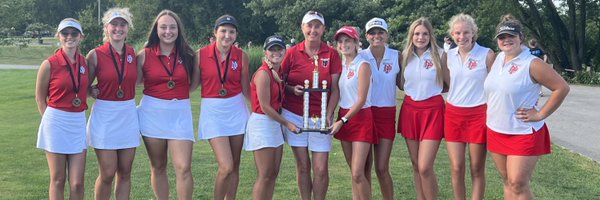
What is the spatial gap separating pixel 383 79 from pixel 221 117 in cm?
168

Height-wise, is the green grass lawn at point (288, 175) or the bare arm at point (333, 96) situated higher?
the bare arm at point (333, 96)

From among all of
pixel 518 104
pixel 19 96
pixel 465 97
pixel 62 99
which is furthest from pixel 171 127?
pixel 19 96

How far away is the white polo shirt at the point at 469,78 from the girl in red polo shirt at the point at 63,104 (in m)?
3.49

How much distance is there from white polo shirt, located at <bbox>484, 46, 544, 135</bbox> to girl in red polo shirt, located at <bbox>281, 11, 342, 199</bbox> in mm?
1488

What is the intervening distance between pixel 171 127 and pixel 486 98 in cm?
304

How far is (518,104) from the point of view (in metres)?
5.25

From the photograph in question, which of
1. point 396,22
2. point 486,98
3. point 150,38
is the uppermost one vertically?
point 396,22

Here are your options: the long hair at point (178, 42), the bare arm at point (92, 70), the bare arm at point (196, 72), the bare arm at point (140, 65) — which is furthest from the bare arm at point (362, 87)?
the bare arm at point (92, 70)

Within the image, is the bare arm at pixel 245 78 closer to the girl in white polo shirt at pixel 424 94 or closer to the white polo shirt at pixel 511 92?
the girl in white polo shirt at pixel 424 94

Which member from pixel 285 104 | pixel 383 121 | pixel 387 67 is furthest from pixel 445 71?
pixel 285 104

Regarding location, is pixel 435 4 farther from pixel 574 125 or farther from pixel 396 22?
pixel 574 125

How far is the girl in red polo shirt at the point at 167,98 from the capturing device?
5.59 meters

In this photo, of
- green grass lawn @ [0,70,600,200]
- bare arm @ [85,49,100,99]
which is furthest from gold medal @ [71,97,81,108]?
green grass lawn @ [0,70,600,200]

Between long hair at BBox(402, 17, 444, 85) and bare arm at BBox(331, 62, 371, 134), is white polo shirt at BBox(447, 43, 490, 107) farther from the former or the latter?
bare arm at BBox(331, 62, 371, 134)
